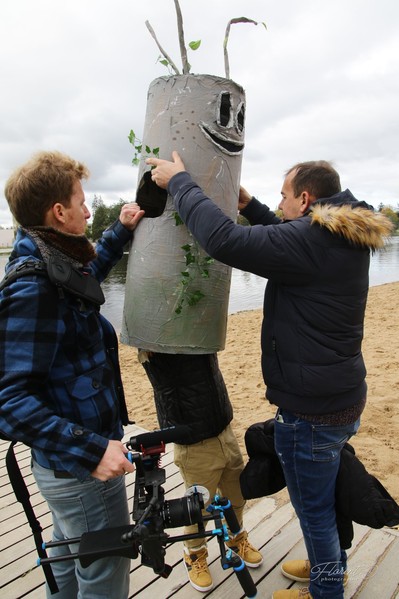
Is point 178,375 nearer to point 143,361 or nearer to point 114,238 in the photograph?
point 143,361

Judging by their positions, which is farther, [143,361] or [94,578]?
[143,361]

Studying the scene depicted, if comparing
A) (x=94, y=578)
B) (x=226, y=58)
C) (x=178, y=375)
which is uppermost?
(x=226, y=58)

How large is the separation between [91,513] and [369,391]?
510cm

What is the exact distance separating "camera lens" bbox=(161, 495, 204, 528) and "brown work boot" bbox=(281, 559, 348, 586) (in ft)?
4.85

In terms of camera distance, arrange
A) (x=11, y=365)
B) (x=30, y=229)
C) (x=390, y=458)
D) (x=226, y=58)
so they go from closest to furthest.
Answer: (x=11, y=365)
(x=30, y=229)
(x=226, y=58)
(x=390, y=458)

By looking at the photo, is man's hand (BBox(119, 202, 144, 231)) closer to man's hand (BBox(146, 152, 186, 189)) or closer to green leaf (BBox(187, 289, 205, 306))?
man's hand (BBox(146, 152, 186, 189))

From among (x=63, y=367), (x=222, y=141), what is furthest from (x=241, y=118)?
(x=63, y=367)

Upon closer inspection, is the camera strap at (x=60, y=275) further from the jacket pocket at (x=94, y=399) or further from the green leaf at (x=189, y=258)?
the green leaf at (x=189, y=258)

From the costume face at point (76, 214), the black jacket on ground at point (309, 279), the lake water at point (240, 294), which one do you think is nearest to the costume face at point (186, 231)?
the black jacket on ground at point (309, 279)

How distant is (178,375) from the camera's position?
2.51 meters

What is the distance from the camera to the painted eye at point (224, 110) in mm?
2324

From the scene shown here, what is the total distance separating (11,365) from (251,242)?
1137mm

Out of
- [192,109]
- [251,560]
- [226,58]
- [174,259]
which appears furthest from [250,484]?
[226,58]

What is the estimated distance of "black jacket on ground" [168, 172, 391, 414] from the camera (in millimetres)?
1970
